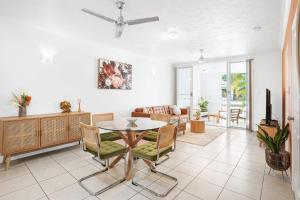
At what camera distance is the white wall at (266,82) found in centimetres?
522

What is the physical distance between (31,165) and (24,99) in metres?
1.25

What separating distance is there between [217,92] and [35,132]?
8099mm

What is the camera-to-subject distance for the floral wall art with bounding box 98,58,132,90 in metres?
4.68

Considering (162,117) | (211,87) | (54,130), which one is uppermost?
(211,87)

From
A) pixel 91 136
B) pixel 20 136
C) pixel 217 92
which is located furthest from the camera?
pixel 217 92

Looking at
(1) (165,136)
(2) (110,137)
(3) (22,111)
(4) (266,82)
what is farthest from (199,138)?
(3) (22,111)

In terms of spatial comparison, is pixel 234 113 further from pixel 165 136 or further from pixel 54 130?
pixel 54 130

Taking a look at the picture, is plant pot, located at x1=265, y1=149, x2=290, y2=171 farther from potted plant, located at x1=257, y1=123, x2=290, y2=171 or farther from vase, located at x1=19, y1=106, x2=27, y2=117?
vase, located at x1=19, y1=106, x2=27, y2=117

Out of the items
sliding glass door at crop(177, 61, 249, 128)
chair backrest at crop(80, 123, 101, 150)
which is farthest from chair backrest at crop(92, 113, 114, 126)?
sliding glass door at crop(177, 61, 249, 128)

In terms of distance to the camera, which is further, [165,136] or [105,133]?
[105,133]

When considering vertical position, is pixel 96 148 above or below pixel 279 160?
above

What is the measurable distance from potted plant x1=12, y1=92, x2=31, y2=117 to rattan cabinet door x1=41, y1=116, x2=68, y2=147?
1.33ft

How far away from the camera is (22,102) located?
3.19 meters

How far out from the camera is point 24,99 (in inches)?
126
